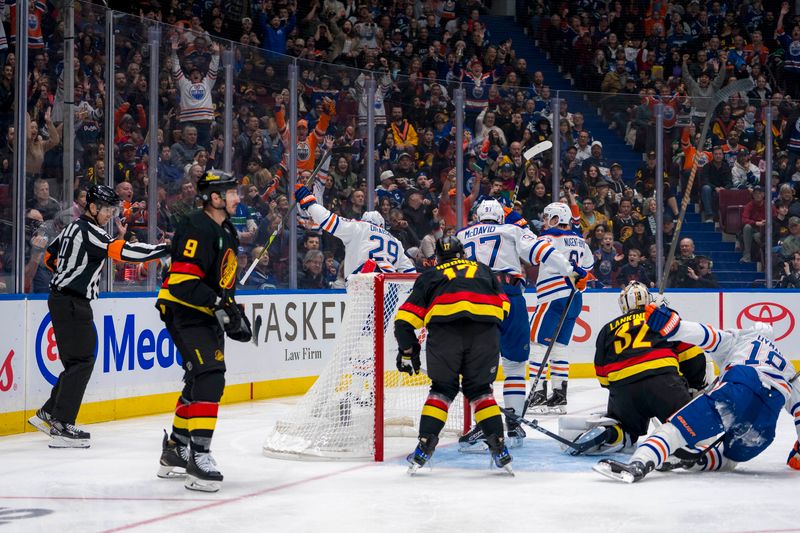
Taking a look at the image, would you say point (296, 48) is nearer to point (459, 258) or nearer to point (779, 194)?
point (779, 194)

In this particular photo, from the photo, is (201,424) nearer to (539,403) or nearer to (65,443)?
(65,443)

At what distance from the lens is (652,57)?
15523 mm

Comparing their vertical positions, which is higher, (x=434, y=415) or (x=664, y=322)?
(x=664, y=322)

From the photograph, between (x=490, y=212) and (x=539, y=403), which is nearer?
(x=490, y=212)

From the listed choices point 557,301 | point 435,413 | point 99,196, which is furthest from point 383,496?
point 557,301

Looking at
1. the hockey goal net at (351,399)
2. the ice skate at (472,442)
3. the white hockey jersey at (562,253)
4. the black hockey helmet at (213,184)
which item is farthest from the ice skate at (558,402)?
the black hockey helmet at (213,184)

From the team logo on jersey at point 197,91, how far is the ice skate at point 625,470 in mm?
4825

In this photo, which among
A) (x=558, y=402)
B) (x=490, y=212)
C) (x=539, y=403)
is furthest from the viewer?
(x=539, y=403)

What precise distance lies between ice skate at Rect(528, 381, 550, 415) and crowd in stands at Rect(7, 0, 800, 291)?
7.30 feet

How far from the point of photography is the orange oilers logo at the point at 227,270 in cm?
516

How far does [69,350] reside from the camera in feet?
21.8

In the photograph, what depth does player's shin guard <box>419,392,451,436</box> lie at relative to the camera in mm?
5531

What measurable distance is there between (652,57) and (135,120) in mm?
9113

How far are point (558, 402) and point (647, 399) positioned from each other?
273 centimetres
